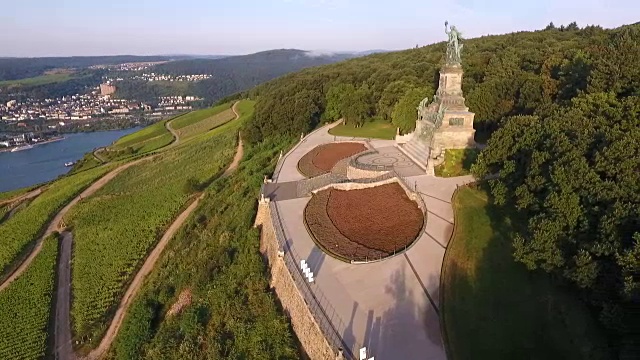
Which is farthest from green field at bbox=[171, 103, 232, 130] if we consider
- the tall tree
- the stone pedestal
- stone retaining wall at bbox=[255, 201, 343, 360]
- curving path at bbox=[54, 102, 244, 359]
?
stone retaining wall at bbox=[255, 201, 343, 360]

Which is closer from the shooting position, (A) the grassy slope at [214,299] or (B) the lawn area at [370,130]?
(A) the grassy slope at [214,299]

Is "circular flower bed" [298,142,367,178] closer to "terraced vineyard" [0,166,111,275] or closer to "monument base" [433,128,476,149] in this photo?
"monument base" [433,128,476,149]

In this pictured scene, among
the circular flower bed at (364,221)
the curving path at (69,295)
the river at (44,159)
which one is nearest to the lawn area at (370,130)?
the curving path at (69,295)

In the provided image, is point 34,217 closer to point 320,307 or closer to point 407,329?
Result: point 320,307

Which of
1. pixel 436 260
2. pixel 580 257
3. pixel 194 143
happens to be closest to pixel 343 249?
pixel 436 260

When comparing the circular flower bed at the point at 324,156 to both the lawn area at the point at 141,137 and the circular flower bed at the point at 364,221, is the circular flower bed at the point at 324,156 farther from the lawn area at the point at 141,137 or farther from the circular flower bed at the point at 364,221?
the lawn area at the point at 141,137

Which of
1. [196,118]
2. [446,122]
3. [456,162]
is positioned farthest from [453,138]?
[196,118]
